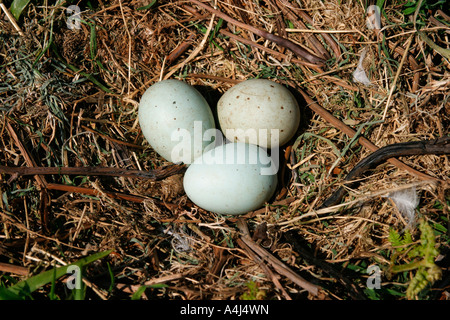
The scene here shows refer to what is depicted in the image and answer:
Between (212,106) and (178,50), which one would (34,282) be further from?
(178,50)

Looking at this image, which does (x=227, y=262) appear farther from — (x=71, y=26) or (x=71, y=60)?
(x=71, y=26)

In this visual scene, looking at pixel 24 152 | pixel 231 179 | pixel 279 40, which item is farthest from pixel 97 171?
pixel 279 40

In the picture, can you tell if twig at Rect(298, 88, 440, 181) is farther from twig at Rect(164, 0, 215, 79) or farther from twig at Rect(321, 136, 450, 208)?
twig at Rect(164, 0, 215, 79)

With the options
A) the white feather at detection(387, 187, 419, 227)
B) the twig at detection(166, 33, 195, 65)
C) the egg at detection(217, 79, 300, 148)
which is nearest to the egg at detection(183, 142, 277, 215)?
the egg at detection(217, 79, 300, 148)

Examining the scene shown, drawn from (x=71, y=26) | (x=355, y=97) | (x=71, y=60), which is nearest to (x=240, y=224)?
(x=355, y=97)

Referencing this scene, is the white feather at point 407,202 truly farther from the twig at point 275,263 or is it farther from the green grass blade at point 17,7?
the green grass blade at point 17,7
